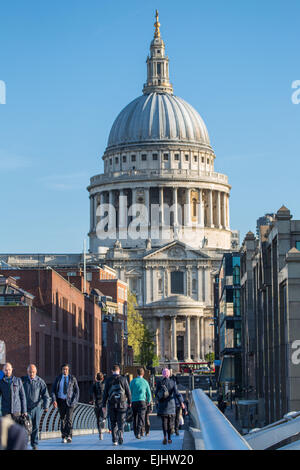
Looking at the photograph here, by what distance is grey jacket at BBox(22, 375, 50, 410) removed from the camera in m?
23.0

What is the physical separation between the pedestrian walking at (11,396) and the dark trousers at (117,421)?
279 cm

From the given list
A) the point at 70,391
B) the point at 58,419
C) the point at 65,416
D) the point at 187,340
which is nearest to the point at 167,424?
the point at 70,391

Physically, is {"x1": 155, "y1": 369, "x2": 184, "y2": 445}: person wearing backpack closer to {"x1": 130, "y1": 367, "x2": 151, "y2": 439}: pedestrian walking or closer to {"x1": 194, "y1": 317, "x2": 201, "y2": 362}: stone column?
{"x1": 130, "y1": 367, "x2": 151, "y2": 439}: pedestrian walking

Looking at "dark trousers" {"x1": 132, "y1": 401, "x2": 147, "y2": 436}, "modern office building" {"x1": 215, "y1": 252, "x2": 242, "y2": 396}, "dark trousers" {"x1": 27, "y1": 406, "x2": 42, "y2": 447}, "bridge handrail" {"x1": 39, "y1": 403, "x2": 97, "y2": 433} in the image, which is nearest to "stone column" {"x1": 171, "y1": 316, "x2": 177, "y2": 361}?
"modern office building" {"x1": 215, "y1": 252, "x2": 242, "y2": 396}

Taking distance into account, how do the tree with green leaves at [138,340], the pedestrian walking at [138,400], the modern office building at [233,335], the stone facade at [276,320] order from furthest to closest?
the tree with green leaves at [138,340] < the modern office building at [233,335] < the stone facade at [276,320] < the pedestrian walking at [138,400]

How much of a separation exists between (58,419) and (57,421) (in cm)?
25

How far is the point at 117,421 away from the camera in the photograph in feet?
80.3

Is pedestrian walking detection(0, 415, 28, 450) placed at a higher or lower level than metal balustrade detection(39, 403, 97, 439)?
higher

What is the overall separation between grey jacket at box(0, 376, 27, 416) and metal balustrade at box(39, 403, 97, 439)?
1011cm

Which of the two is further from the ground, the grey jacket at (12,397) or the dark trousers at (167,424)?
the grey jacket at (12,397)

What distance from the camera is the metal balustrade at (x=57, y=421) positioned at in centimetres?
3362

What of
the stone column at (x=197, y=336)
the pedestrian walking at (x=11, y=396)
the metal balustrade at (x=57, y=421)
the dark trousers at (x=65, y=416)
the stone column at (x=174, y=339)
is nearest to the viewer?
the pedestrian walking at (x=11, y=396)

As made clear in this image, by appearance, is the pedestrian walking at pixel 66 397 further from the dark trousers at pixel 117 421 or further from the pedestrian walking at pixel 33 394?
the pedestrian walking at pixel 33 394

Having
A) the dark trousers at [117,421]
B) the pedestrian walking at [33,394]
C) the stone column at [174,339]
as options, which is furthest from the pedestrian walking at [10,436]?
the stone column at [174,339]
